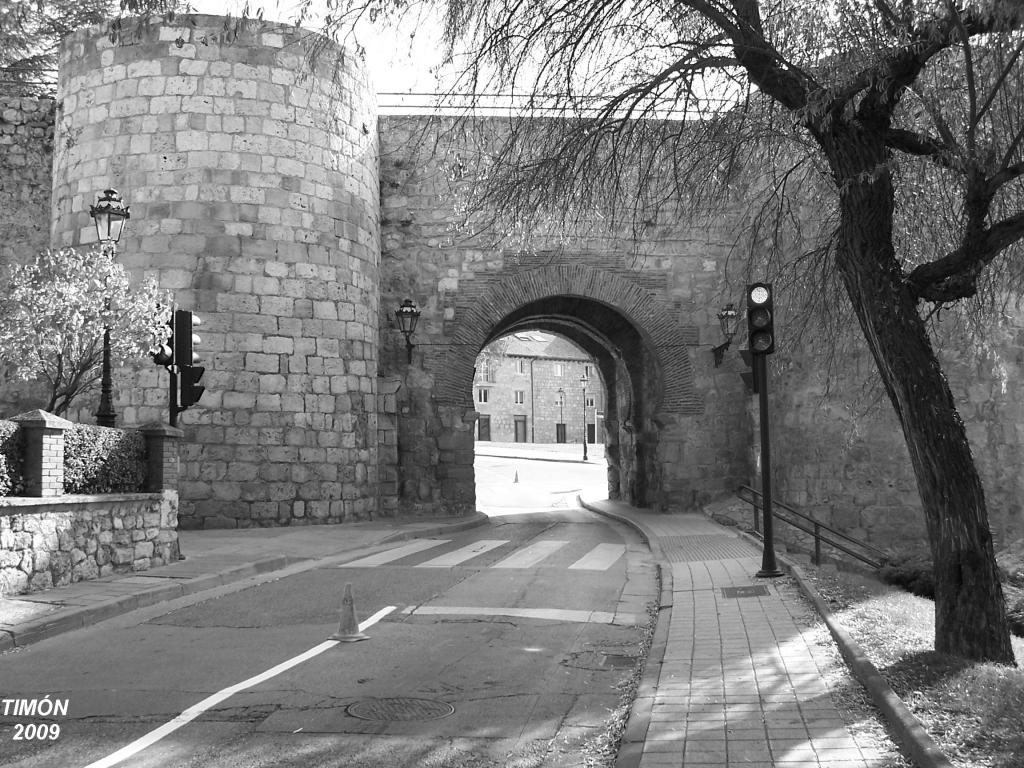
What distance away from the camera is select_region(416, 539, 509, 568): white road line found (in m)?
11.3

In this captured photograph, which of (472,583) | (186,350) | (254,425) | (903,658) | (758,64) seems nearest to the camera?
(903,658)

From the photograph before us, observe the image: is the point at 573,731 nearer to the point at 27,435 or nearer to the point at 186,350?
the point at 27,435

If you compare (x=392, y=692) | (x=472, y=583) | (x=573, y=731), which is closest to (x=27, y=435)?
(x=472, y=583)

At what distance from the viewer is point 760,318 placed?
1010 centimetres

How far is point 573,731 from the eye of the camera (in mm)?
4652

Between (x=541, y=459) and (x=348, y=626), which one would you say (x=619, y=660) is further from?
(x=541, y=459)

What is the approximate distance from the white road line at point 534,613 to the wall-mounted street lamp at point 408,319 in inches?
398

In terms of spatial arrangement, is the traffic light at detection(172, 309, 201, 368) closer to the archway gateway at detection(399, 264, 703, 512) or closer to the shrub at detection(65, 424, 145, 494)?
the shrub at detection(65, 424, 145, 494)

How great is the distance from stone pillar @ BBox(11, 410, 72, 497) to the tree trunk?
7.13m

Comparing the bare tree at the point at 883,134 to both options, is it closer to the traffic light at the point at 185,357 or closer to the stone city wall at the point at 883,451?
the traffic light at the point at 185,357

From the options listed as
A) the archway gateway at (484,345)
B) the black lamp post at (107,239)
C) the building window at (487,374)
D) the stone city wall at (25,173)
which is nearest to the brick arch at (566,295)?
the archway gateway at (484,345)

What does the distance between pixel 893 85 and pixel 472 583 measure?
238 inches

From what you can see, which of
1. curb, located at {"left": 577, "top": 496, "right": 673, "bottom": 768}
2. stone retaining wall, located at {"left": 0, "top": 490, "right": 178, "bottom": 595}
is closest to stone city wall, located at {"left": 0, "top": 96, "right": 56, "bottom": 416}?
stone retaining wall, located at {"left": 0, "top": 490, "right": 178, "bottom": 595}

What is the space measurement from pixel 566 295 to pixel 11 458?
12.0 metres
